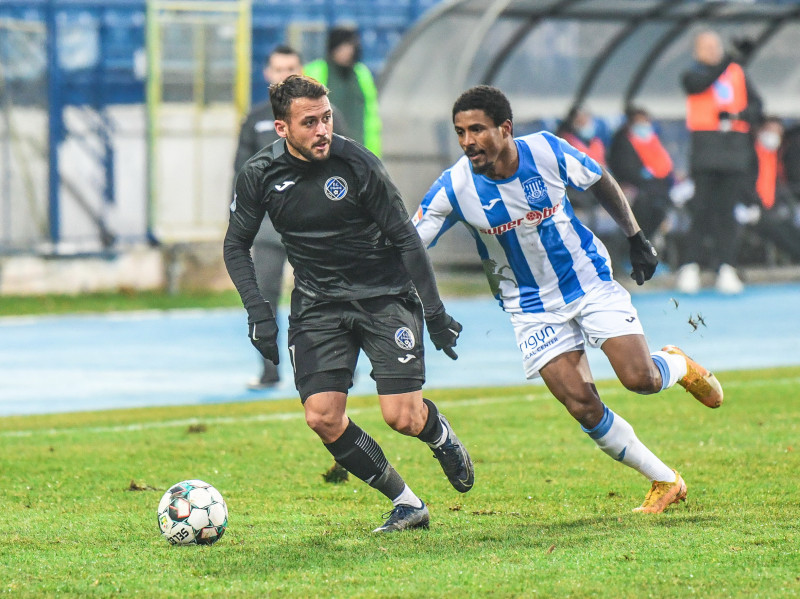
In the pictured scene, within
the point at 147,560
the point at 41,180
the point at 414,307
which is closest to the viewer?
the point at 147,560

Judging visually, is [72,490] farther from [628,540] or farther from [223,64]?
[223,64]

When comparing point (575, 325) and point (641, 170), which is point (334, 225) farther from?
point (641, 170)

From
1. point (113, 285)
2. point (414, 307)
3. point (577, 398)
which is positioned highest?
point (414, 307)

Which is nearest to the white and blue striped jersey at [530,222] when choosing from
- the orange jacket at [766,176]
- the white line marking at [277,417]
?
the white line marking at [277,417]

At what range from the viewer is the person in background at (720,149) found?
15617 mm

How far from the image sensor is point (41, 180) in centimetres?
1549

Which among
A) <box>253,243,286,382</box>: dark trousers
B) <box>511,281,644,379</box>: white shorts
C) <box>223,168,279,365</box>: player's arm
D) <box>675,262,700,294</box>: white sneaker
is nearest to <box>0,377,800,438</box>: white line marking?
<box>253,243,286,382</box>: dark trousers

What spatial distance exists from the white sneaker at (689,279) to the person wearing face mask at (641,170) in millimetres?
575

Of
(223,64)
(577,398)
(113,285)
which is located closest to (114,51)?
(223,64)

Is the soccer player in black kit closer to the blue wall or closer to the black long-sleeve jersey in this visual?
the black long-sleeve jersey

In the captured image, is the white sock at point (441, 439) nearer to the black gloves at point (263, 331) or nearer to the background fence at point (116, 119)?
the black gloves at point (263, 331)

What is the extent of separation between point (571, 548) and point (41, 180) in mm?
11470

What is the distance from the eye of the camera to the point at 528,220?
6066 mm

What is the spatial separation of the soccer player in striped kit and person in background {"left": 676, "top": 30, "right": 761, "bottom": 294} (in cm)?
966
